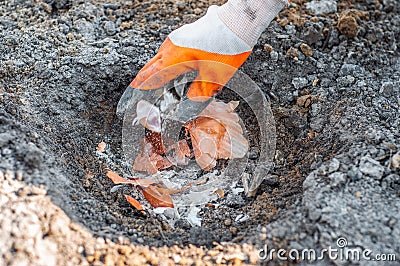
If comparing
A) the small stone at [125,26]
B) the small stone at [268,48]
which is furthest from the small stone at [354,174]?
the small stone at [125,26]

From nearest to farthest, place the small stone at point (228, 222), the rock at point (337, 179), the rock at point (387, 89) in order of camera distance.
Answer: the rock at point (337, 179) → the small stone at point (228, 222) → the rock at point (387, 89)

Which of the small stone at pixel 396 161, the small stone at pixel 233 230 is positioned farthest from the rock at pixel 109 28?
the small stone at pixel 396 161

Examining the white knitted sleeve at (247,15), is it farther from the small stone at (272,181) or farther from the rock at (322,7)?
the rock at (322,7)

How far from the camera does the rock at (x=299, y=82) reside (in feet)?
7.85

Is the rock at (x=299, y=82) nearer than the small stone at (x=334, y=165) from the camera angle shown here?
No

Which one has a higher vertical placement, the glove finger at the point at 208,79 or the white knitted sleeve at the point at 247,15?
the white knitted sleeve at the point at 247,15

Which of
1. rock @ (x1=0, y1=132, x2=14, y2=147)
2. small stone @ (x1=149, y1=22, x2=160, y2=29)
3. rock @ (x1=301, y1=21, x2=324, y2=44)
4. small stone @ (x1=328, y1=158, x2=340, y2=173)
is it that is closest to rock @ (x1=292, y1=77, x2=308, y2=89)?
rock @ (x1=301, y1=21, x2=324, y2=44)

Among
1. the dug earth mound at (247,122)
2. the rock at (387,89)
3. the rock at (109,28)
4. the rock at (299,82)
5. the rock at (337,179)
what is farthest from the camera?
the rock at (109,28)

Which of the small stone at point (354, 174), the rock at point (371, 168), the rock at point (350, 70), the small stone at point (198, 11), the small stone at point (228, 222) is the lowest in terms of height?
the small stone at point (228, 222)

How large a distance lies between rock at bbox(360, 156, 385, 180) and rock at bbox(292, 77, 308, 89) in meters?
0.66

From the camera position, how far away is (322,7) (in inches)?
107

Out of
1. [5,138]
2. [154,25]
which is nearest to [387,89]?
[154,25]

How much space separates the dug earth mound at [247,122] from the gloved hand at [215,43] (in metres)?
0.39

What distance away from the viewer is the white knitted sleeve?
2055 millimetres
